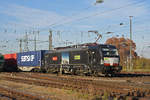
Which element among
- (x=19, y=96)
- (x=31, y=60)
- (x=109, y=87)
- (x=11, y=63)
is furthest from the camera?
(x=11, y=63)

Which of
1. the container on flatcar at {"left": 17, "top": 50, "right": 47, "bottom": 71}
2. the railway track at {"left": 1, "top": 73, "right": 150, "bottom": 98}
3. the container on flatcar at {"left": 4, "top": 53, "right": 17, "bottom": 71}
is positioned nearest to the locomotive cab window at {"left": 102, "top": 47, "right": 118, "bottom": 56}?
the railway track at {"left": 1, "top": 73, "right": 150, "bottom": 98}

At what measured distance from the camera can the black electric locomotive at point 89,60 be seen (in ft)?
63.1

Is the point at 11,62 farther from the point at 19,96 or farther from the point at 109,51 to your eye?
the point at 19,96

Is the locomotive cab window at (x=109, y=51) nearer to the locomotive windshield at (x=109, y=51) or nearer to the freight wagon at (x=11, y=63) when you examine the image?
the locomotive windshield at (x=109, y=51)

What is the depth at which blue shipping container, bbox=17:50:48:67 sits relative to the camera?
27.9 metres

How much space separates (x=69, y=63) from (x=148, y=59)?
21431 millimetres

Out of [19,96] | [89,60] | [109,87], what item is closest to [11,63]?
[89,60]

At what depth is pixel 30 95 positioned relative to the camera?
9.41 m

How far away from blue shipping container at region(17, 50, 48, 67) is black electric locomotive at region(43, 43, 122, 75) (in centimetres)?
459

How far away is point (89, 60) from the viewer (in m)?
20.0

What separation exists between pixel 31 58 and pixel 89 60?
40.4 ft

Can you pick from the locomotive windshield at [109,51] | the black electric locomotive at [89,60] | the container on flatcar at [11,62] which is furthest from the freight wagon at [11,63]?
the locomotive windshield at [109,51]

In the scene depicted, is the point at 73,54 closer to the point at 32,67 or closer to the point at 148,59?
the point at 32,67

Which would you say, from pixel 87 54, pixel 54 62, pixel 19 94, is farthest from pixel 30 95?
pixel 54 62
